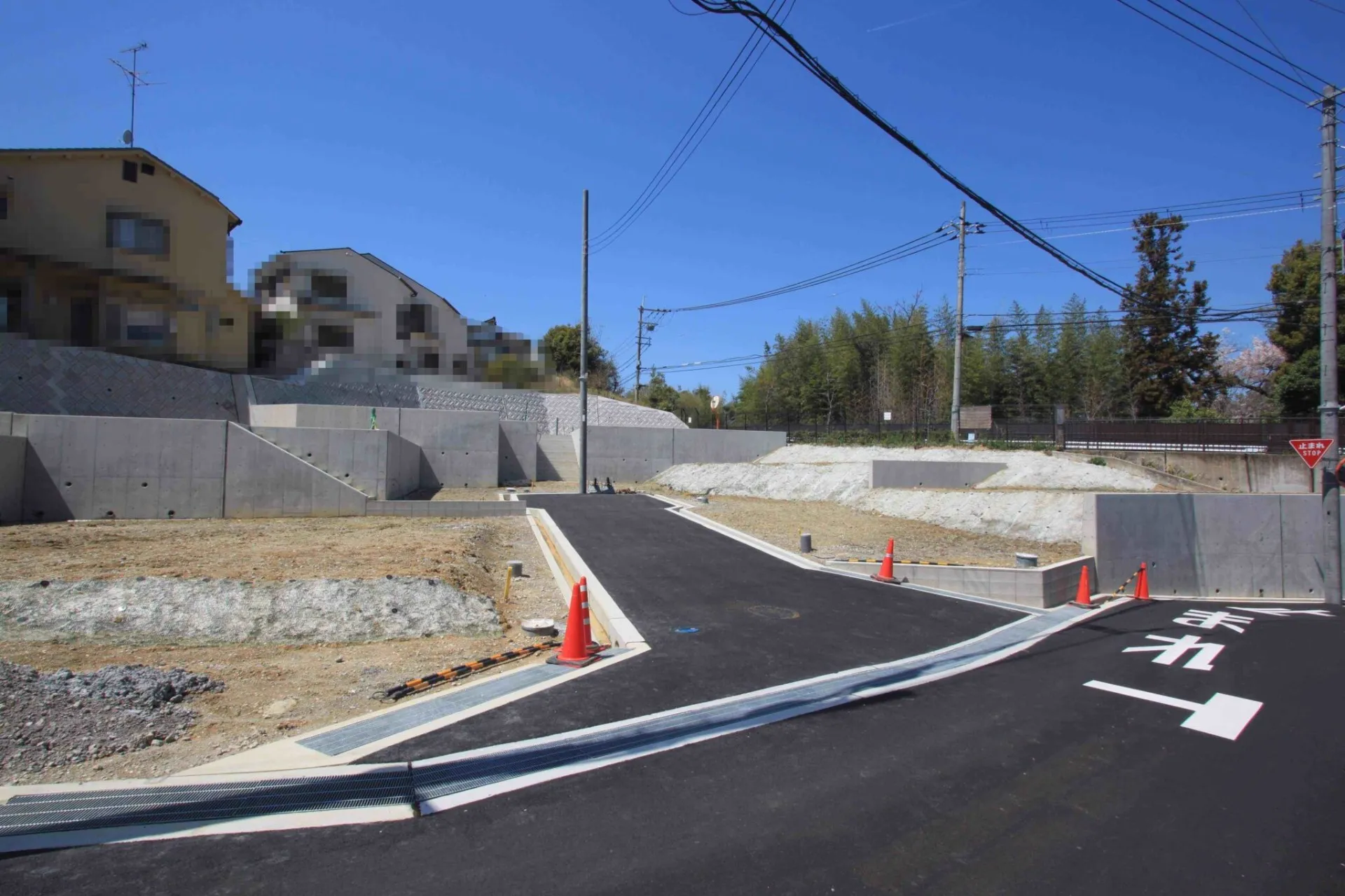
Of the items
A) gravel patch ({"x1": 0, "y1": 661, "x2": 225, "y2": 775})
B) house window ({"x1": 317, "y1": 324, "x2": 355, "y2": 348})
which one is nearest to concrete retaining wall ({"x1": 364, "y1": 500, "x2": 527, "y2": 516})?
house window ({"x1": 317, "y1": 324, "x2": 355, "y2": 348})

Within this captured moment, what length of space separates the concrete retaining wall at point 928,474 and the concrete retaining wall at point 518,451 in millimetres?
13904

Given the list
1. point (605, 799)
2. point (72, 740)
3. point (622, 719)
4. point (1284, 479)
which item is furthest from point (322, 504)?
point (1284, 479)

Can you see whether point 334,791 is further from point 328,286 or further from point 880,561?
point 328,286

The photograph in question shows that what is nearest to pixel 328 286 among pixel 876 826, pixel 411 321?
pixel 411 321

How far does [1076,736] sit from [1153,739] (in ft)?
2.10

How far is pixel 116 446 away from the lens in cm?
1555

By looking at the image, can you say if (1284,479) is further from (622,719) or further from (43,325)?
(43,325)

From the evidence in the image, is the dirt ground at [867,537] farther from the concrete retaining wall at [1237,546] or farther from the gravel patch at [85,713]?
the gravel patch at [85,713]

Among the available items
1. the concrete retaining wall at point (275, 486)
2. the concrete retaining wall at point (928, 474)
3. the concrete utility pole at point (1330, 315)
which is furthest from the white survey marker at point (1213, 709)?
the concrete retaining wall at point (928, 474)

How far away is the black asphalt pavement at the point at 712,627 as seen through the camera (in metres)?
5.73

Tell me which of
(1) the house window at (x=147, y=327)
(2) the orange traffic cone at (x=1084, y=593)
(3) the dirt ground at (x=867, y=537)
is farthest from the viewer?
(1) the house window at (x=147, y=327)

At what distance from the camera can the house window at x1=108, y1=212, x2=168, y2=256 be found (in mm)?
18609

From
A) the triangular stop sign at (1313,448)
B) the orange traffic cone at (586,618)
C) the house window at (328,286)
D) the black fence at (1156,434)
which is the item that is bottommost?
the orange traffic cone at (586,618)

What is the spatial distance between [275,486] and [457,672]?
508 inches
